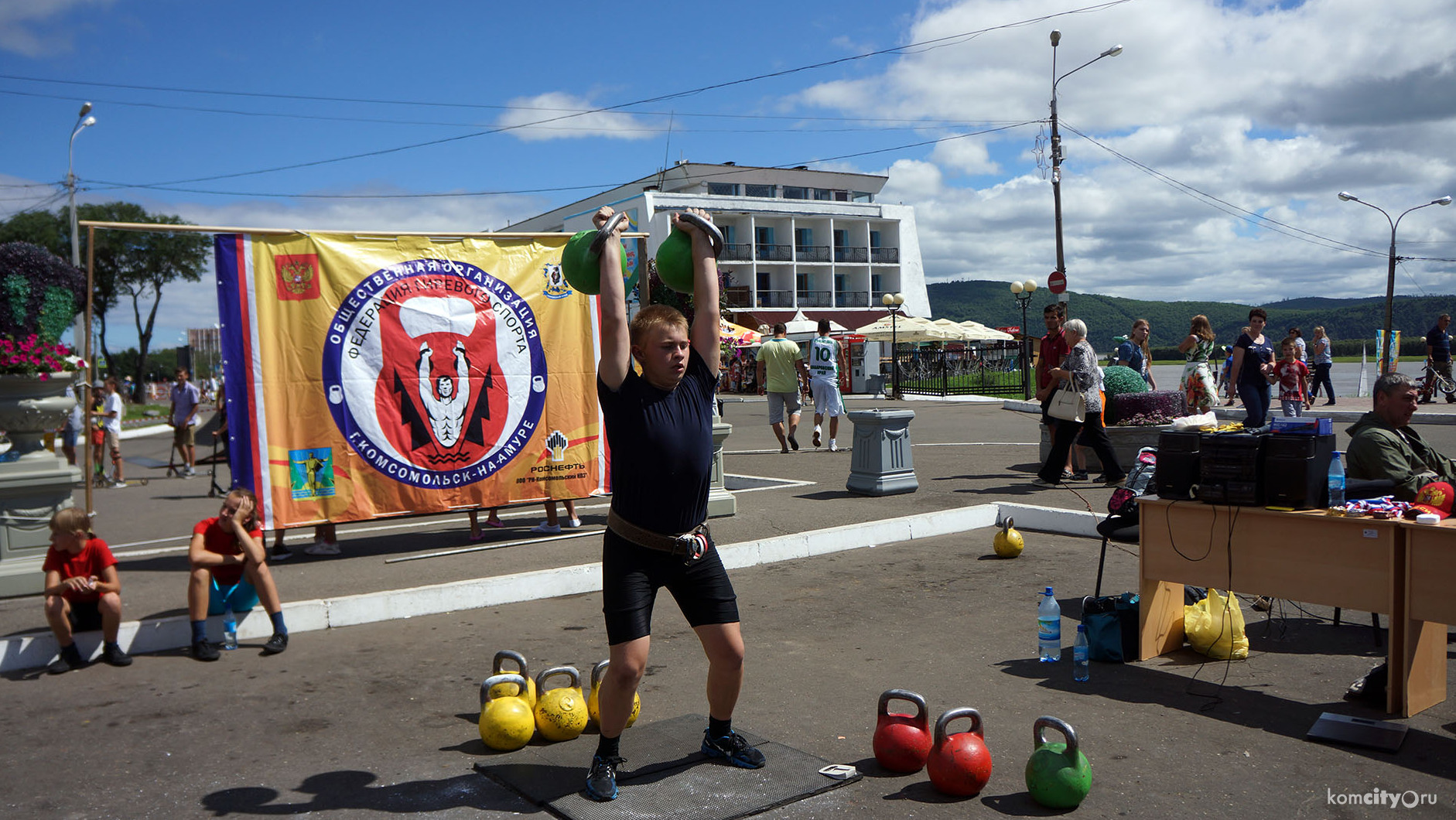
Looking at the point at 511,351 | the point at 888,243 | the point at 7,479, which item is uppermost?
the point at 888,243

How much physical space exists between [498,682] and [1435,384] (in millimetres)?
28059

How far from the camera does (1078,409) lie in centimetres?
1117

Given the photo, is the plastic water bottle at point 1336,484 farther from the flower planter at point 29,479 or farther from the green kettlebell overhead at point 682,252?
the flower planter at point 29,479

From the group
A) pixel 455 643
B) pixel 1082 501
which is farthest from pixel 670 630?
pixel 1082 501

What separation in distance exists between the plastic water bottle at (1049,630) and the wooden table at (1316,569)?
20.8 inches

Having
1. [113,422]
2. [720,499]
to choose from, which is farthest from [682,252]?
[113,422]

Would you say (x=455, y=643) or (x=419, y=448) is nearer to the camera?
Answer: (x=455, y=643)

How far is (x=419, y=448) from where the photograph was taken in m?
9.30

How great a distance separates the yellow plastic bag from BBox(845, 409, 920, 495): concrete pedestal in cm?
585

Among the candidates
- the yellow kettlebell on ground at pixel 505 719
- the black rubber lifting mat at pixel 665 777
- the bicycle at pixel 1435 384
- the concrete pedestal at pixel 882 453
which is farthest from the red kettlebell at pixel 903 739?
the bicycle at pixel 1435 384

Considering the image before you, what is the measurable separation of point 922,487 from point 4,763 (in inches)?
379

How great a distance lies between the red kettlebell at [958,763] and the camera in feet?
13.1

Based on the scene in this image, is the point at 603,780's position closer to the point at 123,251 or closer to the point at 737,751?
the point at 737,751

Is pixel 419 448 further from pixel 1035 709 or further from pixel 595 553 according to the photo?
pixel 1035 709
